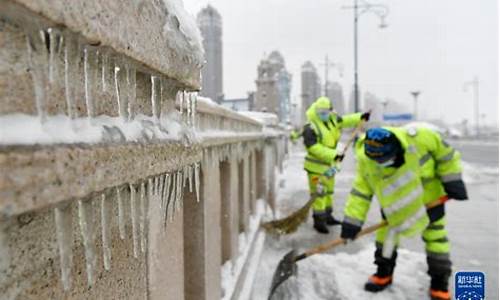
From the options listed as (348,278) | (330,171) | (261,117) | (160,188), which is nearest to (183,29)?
(160,188)

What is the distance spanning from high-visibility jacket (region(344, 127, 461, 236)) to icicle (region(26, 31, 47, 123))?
3.54 meters

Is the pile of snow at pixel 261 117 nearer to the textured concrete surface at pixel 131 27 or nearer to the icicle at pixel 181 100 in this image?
the icicle at pixel 181 100

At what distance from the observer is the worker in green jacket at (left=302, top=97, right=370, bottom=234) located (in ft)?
20.8

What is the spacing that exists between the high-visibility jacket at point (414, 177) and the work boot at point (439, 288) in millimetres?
491

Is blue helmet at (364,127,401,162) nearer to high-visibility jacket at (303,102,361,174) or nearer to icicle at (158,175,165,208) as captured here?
high-visibility jacket at (303,102,361,174)

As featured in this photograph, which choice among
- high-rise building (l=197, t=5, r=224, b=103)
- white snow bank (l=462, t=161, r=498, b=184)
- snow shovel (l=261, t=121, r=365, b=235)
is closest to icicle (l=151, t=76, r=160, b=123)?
→ snow shovel (l=261, t=121, r=365, b=235)

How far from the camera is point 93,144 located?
2.53ft

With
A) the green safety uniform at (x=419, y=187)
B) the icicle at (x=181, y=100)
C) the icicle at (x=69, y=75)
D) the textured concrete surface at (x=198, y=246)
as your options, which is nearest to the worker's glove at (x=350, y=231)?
the green safety uniform at (x=419, y=187)

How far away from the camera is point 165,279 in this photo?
58.7 inches

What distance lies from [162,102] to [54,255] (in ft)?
2.15

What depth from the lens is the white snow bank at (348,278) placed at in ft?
13.1

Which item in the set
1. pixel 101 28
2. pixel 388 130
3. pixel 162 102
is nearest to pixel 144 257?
pixel 162 102

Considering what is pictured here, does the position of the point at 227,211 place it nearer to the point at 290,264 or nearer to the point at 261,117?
the point at 290,264

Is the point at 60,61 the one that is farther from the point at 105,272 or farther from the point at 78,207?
the point at 105,272
